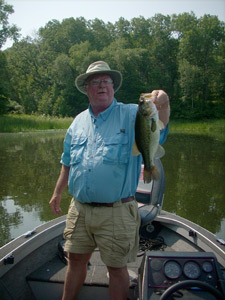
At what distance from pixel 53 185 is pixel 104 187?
7753mm

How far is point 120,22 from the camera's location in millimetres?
61312

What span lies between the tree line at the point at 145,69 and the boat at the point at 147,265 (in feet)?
131

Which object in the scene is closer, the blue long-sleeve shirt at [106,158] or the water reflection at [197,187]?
the blue long-sleeve shirt at [106,158]

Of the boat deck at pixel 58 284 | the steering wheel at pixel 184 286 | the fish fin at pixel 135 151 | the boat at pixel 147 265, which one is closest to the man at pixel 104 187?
the fish fin at pixel 135 151

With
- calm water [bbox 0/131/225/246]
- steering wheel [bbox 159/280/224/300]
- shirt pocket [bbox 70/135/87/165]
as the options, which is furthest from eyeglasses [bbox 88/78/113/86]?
calm water [bbox 0/131/225/246]

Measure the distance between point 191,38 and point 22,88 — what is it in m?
28.0

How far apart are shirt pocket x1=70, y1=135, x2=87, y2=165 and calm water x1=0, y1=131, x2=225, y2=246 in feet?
12.3

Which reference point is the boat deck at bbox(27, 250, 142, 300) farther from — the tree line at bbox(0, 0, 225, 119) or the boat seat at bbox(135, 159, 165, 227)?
the tree line at bbox(0, 0, 225, 119)

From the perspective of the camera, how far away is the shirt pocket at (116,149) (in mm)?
2395

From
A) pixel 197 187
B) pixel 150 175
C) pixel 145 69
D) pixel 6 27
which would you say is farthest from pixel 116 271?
pixel 145 69

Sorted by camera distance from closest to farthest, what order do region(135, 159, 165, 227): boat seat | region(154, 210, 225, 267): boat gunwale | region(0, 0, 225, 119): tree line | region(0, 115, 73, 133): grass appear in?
region(154, 210, 225, 267): boat gunwale < region(135, 159, 165, 227): boat seat < region(0, 115, 73, 133): grass < region(0, 0, 225, 119): tree line

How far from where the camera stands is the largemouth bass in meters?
2.16

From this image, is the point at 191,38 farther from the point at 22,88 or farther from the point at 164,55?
the point at 22,88

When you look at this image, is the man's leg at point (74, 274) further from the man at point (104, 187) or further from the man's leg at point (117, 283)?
the man's leg at point (117, 283)
